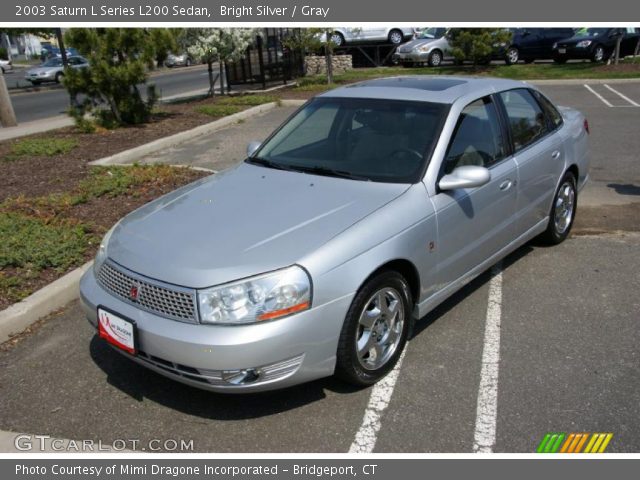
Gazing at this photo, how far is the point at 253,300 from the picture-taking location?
300cm

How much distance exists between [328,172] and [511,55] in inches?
860

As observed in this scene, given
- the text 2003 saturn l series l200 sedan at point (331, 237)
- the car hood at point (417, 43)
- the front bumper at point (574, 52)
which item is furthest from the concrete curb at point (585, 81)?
the text 2003 saturn l series l200 sedan at point (331, 237)

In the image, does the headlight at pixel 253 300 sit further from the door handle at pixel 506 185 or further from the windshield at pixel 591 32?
the windshield at pixel 591 32

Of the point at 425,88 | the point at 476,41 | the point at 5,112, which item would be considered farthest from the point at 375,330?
the point at 476,41

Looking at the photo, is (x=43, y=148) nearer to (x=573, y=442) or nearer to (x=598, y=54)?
(x=573, y=442)

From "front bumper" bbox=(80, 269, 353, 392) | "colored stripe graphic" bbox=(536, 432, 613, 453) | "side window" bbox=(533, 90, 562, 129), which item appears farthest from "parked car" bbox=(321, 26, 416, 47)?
"colored stripe graphic" bbox=(536, 432, 613, 453)

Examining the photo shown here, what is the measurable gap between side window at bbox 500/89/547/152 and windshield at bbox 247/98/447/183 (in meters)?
0.87

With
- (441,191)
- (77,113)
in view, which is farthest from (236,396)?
(77,113)

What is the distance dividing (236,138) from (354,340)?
344 inches

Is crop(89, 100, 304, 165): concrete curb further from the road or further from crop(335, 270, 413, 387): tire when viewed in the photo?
crop(335, 270, 413, 387): tire

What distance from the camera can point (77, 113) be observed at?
11844 millimetres

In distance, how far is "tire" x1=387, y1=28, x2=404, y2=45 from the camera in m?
27.6

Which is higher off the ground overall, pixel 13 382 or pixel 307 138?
pixel 307 138

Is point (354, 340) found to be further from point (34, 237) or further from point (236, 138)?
point (236, 138)
